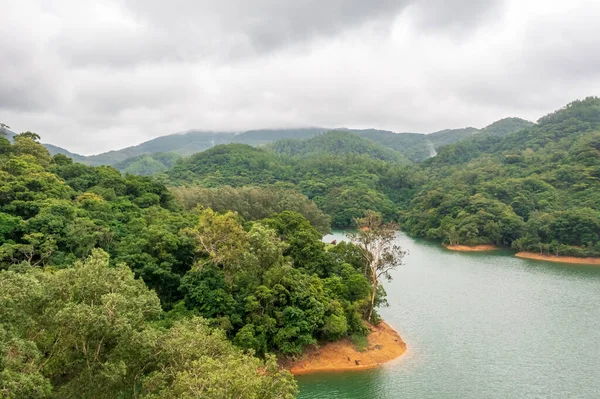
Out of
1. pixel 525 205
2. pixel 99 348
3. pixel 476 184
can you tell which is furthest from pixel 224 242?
pixel 476 184

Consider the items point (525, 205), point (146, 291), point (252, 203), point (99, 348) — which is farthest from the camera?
point (525, 205)

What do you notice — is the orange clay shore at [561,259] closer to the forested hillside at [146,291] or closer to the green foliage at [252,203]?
the green foliage at [252,203]

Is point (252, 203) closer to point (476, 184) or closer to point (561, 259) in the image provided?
point (561, 259)

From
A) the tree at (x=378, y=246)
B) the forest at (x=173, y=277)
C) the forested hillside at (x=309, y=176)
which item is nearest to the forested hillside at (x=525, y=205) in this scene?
the forest at (x=173, y=277)

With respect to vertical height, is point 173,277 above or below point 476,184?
below

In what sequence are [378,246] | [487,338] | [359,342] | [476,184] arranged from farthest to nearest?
[476,184] → [378,246] → [487,338] → [359,342]

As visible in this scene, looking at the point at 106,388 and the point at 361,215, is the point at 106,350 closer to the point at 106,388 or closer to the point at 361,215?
the point at 106,388

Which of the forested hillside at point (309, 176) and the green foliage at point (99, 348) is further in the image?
the forested hillside at point (309, 176)
